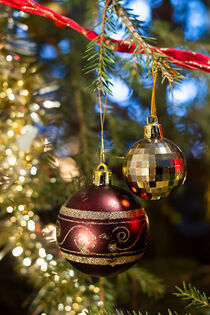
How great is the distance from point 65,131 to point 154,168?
47 cm

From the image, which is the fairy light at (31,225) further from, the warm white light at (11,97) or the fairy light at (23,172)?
the warm white light at (11,97)

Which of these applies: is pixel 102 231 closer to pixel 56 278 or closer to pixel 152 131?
pixel 152 131

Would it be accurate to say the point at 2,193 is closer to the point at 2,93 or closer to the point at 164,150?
the point at 2,93

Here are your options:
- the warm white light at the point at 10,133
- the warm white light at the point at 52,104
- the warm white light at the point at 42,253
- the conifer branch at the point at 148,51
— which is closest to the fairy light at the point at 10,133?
the warm white light at the point at 10,133

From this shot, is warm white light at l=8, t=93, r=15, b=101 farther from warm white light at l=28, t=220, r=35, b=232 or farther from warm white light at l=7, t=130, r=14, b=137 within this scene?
warm white light at l=28, t=220, r=35, b=232

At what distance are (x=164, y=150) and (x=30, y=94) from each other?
1.33ft

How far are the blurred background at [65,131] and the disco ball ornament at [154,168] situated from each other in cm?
14

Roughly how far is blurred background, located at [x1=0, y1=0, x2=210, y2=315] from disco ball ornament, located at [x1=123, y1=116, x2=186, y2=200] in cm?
14

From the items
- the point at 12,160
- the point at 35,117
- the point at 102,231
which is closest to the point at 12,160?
the point at 12,160

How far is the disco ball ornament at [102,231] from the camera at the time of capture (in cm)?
45

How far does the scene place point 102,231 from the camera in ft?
1.46

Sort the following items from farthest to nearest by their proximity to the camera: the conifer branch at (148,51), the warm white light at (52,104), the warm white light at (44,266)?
the warm white light at (52,104), the warm white light at (44,266), the conifer branch at (148,51)

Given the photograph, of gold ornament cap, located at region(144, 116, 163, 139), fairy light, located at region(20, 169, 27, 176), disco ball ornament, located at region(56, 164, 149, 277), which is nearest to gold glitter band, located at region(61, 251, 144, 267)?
disco ball ornament, located at region(56, 164, 149, 277)

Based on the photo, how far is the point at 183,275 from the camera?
1.08 metres
